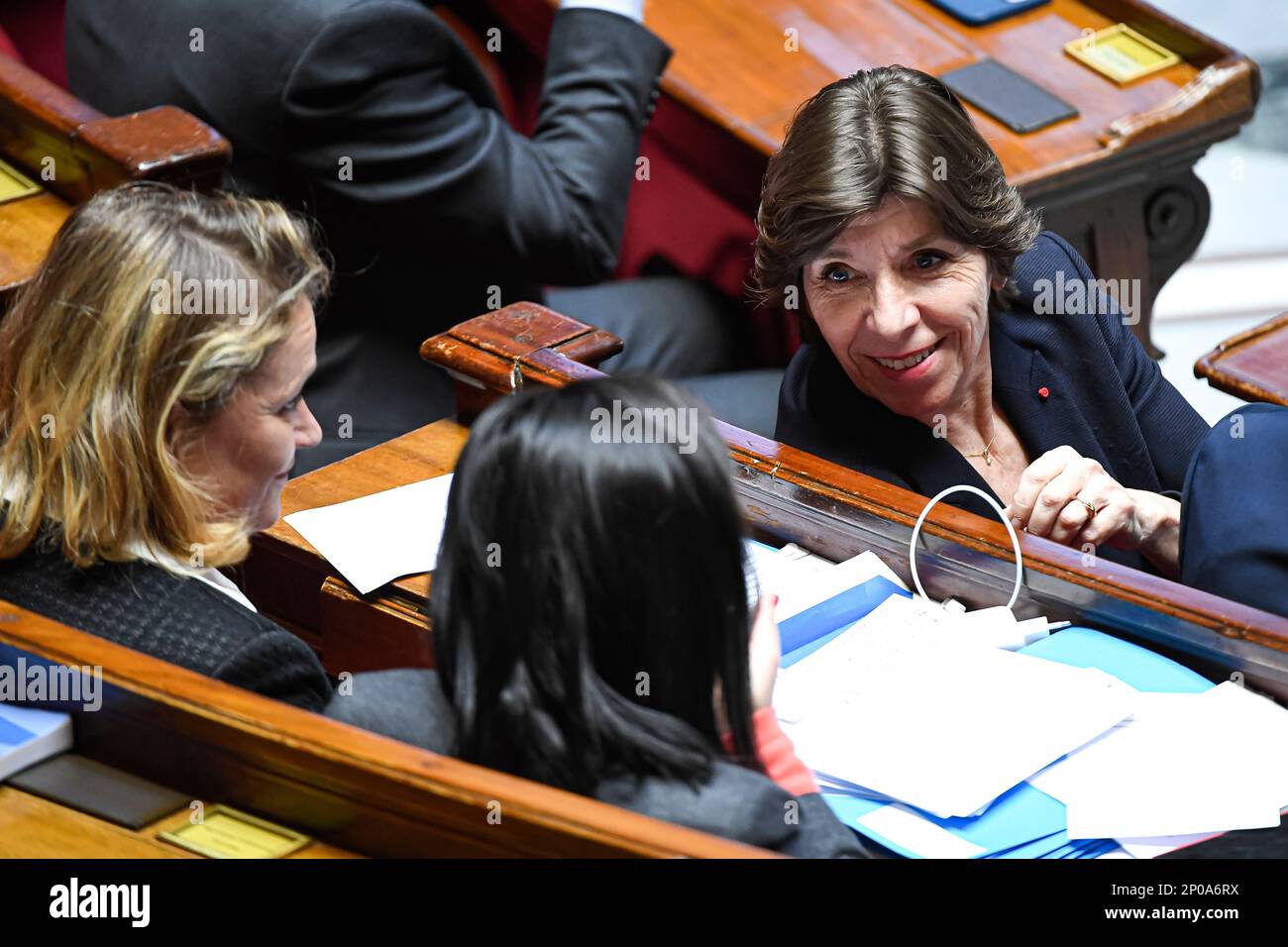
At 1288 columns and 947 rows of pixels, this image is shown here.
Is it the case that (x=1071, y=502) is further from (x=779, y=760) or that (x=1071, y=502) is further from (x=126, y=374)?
(x=126, y=374)

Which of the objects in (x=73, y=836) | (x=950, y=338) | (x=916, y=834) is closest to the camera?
(x=73, y=836)

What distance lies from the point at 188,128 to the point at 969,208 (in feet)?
3.31

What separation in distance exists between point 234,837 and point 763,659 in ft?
1.29

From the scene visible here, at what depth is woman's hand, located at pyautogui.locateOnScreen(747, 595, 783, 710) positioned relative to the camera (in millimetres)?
1229

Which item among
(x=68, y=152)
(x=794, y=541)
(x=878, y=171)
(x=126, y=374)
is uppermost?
(x=878, y=171)

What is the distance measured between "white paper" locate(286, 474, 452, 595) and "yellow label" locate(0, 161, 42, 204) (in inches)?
29.8

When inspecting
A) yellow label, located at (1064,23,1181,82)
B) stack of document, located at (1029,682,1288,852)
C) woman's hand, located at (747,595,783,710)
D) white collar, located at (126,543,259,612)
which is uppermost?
yellow label, located at (1064,23,1181,82)

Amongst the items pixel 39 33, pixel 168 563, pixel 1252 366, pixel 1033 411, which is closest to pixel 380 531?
pixel 168 563

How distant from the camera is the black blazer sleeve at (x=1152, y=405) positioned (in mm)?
1987

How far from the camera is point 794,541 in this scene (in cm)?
169

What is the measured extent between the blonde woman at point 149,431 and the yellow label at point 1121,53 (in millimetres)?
1978

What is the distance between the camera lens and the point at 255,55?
2.21m

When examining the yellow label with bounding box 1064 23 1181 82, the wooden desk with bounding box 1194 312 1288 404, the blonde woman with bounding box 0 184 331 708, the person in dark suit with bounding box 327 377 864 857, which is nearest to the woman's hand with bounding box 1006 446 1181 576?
the wooden desk with bounding box 1194 312 1288 404

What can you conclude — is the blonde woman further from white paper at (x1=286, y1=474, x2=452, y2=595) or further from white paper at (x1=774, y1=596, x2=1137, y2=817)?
white paper at (x1=774, y1=596, x2=1137, y2=817)
